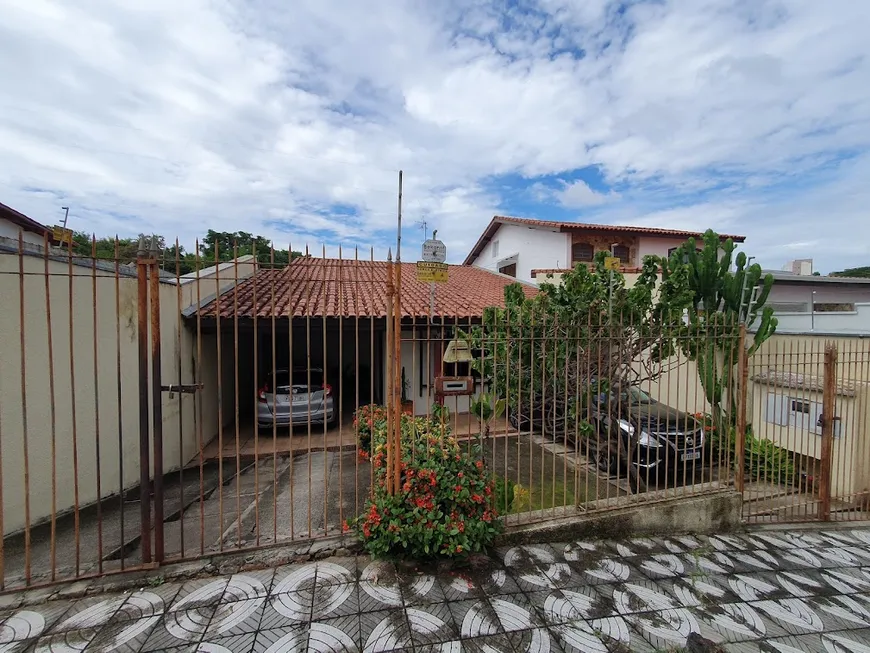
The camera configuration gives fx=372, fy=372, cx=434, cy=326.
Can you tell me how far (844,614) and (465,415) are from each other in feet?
21.5

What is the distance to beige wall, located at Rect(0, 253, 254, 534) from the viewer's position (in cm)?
342

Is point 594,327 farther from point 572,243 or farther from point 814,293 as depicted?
point 814,293

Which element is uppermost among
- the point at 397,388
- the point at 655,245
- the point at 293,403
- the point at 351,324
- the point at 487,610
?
the point at 655,245

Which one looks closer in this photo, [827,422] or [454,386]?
[454,386]

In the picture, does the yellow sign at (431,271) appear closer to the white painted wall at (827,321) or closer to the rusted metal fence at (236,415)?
the rusted metal fence at (236,415)

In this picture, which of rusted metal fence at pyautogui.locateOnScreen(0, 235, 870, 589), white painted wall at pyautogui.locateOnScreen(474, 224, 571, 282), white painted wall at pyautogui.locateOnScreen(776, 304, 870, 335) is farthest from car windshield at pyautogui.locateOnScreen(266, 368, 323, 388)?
white painted wall at pyautogui.locateOnScreen(776, 304, 870, 335)

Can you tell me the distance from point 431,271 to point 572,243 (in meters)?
12.1

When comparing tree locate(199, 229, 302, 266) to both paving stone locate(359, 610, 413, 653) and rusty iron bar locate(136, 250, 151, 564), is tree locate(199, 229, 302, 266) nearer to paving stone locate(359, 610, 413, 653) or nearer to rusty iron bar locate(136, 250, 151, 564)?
rusty iron bar locate(136, 250, 151, 564)

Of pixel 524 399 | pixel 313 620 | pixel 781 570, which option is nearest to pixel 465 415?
A: pixel 524 399

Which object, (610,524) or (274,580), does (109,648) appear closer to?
(274,580)

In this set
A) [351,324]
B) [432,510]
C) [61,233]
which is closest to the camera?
[61,233]

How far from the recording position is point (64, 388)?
4.09 meters

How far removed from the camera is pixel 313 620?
2.45 m

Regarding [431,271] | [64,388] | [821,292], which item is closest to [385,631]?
[431,271]
